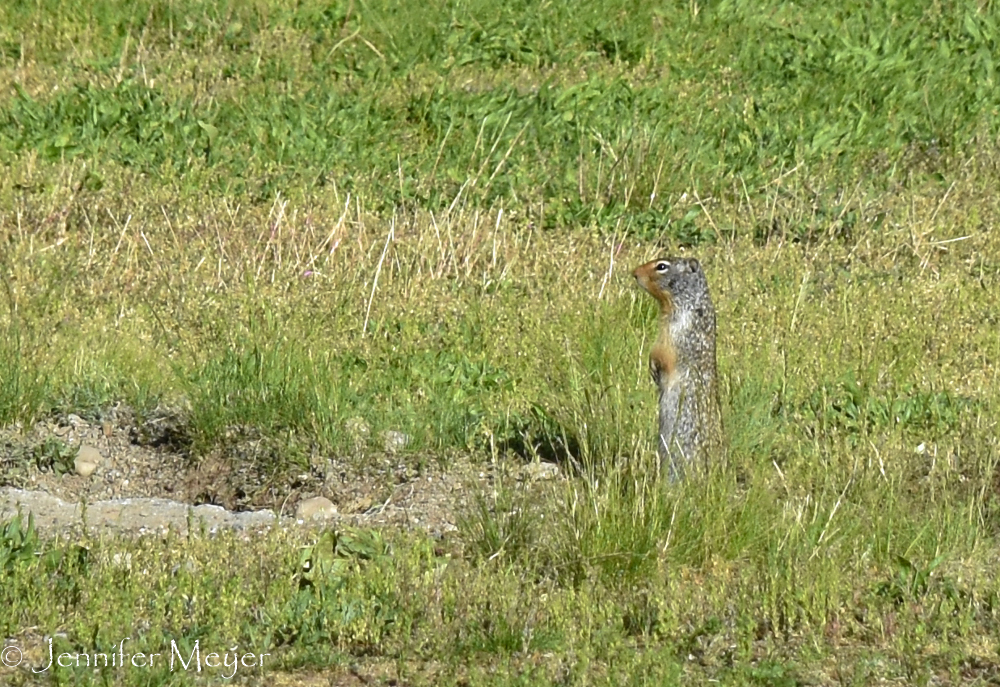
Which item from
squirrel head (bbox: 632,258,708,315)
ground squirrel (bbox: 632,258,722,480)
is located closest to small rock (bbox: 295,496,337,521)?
ground squirrel (bbox: 632,258,722,480)

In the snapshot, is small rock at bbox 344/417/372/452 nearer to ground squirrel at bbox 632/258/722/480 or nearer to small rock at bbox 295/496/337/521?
small rock at bbox 295/496/337/521

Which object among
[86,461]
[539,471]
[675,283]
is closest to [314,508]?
[539,471]

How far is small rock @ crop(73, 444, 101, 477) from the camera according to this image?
677 cm

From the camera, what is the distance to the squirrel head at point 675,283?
608 cm

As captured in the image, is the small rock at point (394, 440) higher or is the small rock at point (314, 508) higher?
the small rock at point (394, 440)

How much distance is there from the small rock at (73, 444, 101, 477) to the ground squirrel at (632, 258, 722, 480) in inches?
94.0

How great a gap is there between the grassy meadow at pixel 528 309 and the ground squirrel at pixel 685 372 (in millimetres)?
187

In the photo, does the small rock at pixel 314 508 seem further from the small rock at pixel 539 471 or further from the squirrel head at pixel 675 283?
the squirrel head at pixel 675 283

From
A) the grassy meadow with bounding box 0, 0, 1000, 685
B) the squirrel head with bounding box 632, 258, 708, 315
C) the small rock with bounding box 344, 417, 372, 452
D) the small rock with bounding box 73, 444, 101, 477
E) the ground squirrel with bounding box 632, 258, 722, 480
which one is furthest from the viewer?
the small rock with bounding box 73, 444, 101, 477

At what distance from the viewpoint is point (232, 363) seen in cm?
689

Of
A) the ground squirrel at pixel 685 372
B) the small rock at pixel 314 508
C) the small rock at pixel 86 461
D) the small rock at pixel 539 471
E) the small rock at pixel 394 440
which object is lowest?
the small rock at pixel 86 461

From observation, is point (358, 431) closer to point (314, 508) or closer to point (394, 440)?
point (394, 440)

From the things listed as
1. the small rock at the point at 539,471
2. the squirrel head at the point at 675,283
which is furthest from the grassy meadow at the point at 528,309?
the squirrel head at the point at 675,283

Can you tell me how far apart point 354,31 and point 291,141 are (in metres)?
1.80
